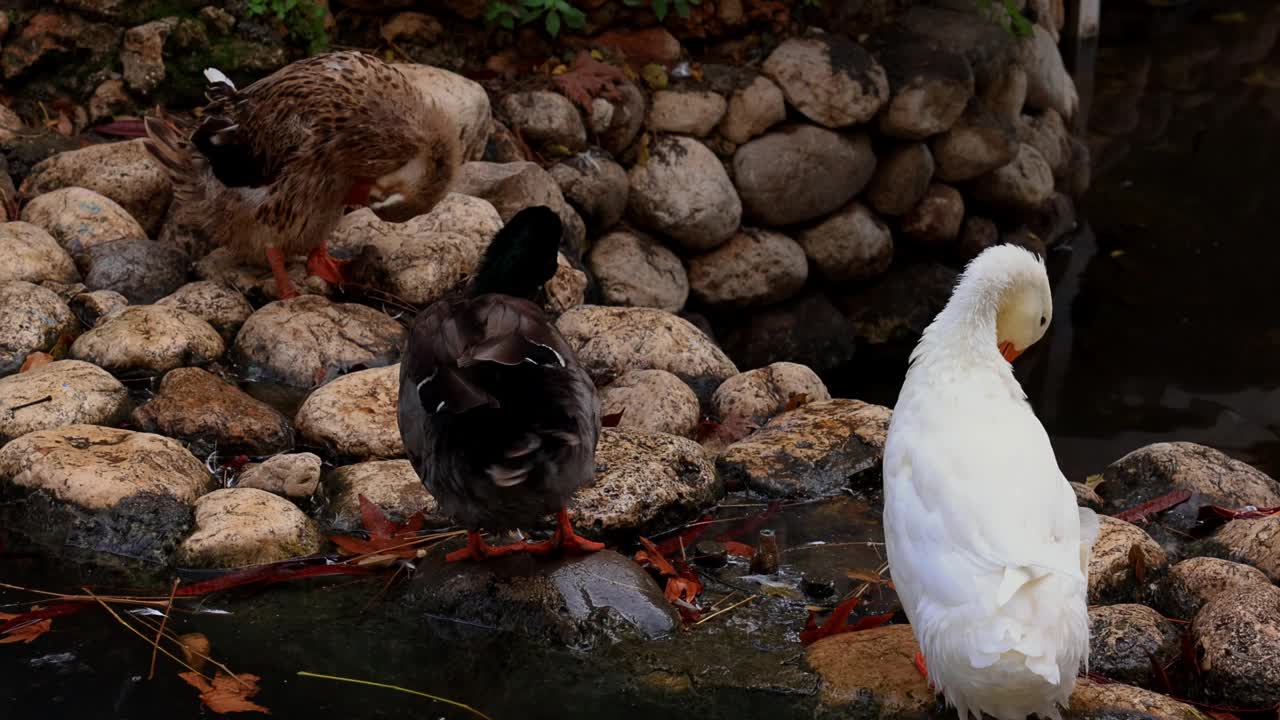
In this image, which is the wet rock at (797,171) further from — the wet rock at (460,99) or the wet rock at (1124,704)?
the wet rock at (1124,704)

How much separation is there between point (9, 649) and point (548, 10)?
4923 millimetres

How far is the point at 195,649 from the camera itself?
3.43 m

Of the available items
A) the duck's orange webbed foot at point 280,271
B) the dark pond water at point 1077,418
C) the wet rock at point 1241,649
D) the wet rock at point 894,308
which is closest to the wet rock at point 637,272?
the dark pond water at point 1077,418

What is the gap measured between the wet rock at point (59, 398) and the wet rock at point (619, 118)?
3.47 metres

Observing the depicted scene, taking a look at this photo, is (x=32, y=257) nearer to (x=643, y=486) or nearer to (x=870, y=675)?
(x=643, y=486)

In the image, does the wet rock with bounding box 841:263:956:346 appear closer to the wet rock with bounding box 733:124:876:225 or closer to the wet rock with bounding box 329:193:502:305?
the wet rock with bounding box 733:124:876:225

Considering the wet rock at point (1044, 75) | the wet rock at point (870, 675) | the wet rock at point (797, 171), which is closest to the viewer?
the wet rock at point (870, 675)

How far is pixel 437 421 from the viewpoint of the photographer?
345 centimetres

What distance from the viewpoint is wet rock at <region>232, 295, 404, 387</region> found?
16.5ft

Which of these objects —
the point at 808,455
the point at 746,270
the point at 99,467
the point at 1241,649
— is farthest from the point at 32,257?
the point at 1241,649

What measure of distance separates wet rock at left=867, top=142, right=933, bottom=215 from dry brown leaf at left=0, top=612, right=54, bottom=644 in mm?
6035

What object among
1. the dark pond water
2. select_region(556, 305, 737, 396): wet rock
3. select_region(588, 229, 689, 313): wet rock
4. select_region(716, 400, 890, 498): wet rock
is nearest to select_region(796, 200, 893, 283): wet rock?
the dark pond water

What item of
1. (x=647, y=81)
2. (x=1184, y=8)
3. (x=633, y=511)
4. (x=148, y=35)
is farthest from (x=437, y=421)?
(x=1184, y=8)

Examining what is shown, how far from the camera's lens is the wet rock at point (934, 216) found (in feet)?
27.9
